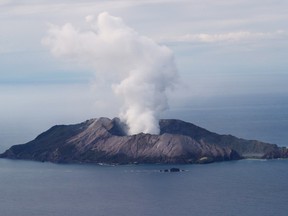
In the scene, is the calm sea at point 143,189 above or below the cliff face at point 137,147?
below

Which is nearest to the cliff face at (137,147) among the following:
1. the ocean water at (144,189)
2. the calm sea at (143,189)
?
the calm sea at (143,189)

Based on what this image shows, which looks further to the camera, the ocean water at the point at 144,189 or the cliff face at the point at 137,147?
the cliff face at the point at 137,147

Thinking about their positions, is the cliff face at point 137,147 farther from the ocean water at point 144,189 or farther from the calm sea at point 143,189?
the ocean water at point 144,189

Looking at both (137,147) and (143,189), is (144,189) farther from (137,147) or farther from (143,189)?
(137,147)

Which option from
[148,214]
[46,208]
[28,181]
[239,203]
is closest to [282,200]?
[239,203]

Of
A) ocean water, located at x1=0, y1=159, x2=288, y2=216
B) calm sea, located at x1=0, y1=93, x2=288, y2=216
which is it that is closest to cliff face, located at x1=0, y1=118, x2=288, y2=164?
calm sea, located at x1=0, y1=93, x2=288, y2=216

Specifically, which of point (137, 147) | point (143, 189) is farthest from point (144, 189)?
point (137, 147)

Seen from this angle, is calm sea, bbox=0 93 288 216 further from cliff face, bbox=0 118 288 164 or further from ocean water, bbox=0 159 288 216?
cliff face, bbox=0 118 288 164
